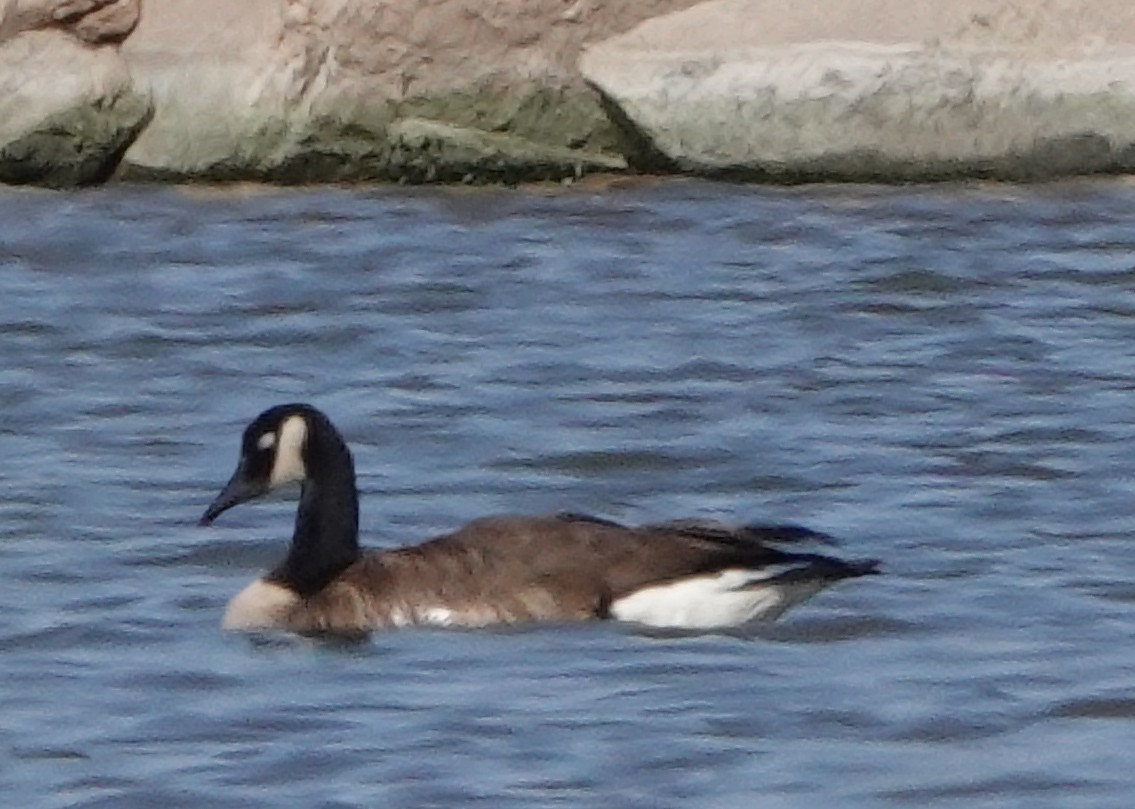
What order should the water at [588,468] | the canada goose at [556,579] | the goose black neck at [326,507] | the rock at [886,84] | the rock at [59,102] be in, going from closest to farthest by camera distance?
the water at [588,468]
the canada goose at [556,579]
the goose black neck at [326,507]
the rock at [886,84]
the rock at [59,102]

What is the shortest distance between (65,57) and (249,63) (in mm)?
713

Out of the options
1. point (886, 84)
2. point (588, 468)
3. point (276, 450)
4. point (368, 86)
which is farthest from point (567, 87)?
point (276, 450)

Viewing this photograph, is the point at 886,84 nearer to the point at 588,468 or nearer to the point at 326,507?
the point at 588,468

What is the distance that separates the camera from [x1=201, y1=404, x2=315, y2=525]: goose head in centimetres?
1014

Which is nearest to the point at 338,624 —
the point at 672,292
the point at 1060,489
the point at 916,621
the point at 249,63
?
the point at 916,621

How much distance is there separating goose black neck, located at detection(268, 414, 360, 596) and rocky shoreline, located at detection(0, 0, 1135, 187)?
4987 millimetres

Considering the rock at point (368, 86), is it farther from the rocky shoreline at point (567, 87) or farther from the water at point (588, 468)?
the water at point (588, 468)

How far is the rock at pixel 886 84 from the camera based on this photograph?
14.8 metres

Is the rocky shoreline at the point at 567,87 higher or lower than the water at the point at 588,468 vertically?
higher

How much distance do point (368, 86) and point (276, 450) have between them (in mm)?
5113

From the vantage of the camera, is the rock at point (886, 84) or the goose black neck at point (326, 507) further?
the rock at point (886, 84)

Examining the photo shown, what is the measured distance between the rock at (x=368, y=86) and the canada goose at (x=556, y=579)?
5193mm

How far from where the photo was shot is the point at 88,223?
14.8 m

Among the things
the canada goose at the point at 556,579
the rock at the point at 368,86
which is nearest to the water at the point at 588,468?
the canada goose at the point at 556,579
